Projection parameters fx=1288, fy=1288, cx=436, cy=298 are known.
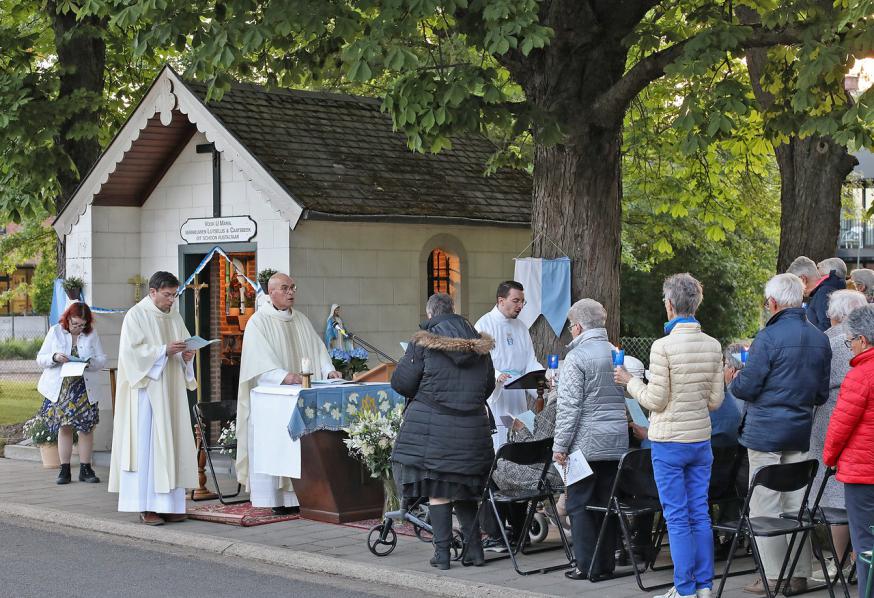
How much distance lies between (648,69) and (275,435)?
4333 millimetres

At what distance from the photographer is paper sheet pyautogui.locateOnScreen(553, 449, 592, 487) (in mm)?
8188

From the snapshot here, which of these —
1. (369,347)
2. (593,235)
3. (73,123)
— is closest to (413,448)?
(593,235)

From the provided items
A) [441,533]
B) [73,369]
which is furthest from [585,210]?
[73,369]

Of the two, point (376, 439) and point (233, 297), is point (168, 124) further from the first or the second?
point (376, 439)

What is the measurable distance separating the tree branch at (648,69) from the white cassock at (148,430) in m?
4.33

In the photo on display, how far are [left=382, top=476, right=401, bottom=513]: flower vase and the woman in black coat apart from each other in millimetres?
1462

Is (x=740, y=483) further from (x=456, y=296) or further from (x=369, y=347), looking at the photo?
(x=456, y=296)

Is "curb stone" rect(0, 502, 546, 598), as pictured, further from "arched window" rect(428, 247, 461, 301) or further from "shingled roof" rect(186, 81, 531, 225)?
"arched window" rect(428, 247, 461, 301)

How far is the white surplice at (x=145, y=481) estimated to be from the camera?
1105cm

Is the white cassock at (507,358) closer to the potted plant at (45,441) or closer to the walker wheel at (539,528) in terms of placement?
the walker wheel at (539,528)

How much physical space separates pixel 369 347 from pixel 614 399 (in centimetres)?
600

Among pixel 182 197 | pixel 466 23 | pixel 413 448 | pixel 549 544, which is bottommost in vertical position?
pixel 549 544

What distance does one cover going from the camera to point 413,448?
8.81 meters

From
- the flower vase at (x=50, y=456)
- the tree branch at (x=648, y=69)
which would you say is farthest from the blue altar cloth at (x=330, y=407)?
the flower vase at (x=50, y=456)
